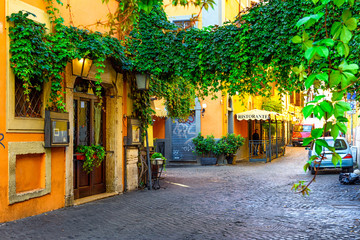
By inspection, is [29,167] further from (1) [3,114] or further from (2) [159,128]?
(2) [159,128]

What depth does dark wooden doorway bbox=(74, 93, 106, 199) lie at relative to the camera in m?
9.34

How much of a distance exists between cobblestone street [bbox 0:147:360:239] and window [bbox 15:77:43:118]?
1.87m

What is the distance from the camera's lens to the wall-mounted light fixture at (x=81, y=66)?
8.61 m

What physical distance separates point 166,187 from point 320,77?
10206mm

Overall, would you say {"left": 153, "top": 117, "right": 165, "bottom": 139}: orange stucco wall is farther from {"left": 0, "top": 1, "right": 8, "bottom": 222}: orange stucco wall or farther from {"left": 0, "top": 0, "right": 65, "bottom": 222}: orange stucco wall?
{"left": 0, "top": 1, "right": 8, "bottom": 222}: orange stucco wall

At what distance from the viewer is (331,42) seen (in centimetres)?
176

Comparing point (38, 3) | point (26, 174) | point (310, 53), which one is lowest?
point (26, 174)

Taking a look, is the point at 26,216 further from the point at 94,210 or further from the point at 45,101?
the point at 45,101

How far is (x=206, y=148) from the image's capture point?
2016 centimetres

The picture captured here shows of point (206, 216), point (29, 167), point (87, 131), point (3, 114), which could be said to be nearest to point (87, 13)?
point (87, 131)

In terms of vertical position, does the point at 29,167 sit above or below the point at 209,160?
above

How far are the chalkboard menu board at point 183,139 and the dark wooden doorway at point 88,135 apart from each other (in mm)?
10990

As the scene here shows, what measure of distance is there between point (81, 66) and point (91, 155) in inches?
79.9

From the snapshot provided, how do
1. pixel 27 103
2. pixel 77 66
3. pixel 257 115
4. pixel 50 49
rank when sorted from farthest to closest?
1. pixel 257 115
2. pixel 77 66
3. pixel 27 103
4. pixel 50 49
